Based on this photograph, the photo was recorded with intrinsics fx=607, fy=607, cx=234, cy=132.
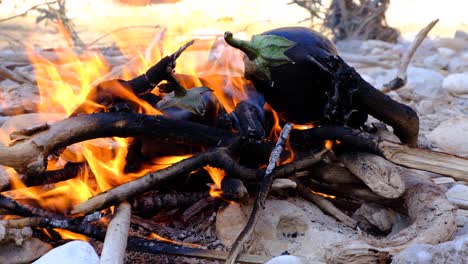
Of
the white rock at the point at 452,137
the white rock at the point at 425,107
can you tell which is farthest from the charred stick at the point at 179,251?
the white rock at the point at 425,107

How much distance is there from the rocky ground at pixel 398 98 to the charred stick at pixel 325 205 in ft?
0.09

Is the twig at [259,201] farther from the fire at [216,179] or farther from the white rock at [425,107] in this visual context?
the white rock at [425,107]

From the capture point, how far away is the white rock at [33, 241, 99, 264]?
175cm

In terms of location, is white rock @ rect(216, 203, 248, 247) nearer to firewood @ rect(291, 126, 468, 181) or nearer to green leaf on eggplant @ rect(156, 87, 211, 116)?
green leaf on eggplant @ rect(156, 87, 211, 116)

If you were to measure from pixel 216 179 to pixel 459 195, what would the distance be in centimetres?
104

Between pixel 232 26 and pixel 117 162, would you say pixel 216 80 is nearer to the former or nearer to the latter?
pixel 117 162

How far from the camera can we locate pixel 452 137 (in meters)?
3.47

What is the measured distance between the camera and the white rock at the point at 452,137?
3.40 metres

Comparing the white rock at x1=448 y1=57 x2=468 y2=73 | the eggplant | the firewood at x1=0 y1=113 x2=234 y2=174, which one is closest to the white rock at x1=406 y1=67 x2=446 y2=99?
the white rock at x1=448 y1=57 x2=468 y2=73

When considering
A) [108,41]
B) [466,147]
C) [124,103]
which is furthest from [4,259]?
[108,41]

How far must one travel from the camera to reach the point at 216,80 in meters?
2.62

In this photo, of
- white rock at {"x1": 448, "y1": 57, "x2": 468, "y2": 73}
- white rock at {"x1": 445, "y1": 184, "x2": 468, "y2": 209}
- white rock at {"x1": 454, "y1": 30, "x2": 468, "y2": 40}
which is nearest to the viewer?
white rock at {"x1": 445, "y1": 184, "x2": 468, "y2": 209}

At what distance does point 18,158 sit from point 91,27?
6.83m

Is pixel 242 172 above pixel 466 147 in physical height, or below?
above
